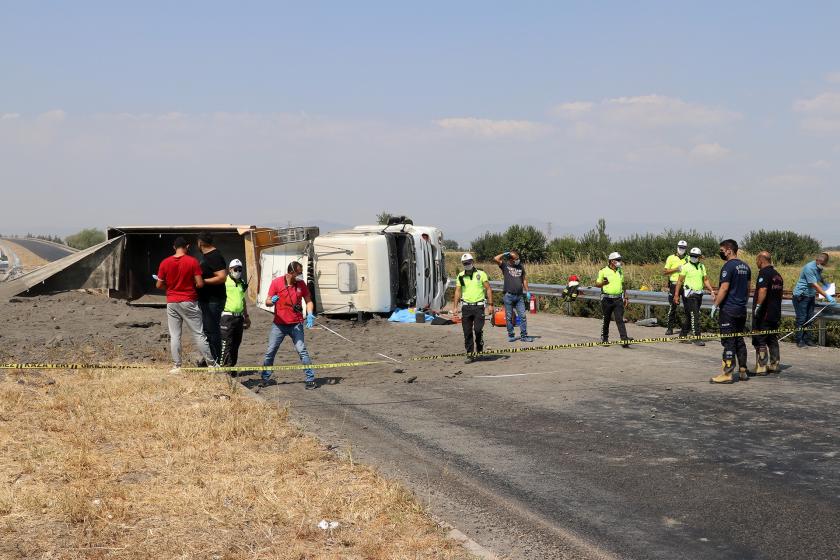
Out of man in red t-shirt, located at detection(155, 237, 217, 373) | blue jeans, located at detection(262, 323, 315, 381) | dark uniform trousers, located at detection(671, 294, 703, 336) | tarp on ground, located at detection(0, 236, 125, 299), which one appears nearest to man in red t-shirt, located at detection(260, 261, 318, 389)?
blue jeans, located at detection(262, 323, 315, 381)

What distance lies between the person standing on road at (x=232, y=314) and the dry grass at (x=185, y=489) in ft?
7.47

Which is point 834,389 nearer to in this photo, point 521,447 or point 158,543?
point 521,447

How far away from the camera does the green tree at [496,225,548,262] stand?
52562 mm

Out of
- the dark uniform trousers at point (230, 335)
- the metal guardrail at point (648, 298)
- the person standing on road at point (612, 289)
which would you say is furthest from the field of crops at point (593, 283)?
the dark uniform trousers at point (230, 335)

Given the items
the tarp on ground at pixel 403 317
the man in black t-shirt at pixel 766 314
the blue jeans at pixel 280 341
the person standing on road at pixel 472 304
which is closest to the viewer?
the blue jeans at pixel 280 341

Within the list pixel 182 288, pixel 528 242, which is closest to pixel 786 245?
pixel 528 242

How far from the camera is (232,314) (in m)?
12.2

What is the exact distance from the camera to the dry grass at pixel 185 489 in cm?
549

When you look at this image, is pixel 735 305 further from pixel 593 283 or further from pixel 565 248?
pixel 565 248

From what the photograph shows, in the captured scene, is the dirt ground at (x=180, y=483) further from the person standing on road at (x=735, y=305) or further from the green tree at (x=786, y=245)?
the green tree at (x=786, y=245)

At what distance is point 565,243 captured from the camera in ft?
162

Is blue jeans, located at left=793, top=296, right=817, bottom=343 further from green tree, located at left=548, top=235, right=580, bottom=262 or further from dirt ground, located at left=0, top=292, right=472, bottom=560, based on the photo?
green tree, located at left=548, top=235, right=580, bottom=262

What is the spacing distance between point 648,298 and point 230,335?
1073 cm

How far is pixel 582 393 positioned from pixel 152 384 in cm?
547
